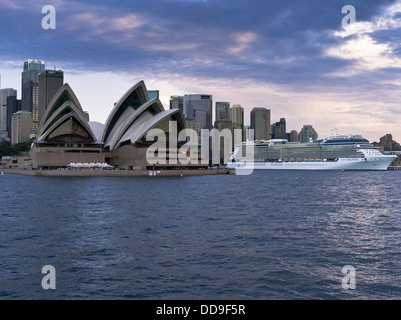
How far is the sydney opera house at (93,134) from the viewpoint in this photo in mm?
105875

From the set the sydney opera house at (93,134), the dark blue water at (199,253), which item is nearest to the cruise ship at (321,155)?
the sydney opera house at (93,134)

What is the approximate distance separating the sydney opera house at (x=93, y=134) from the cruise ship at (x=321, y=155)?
43.5m

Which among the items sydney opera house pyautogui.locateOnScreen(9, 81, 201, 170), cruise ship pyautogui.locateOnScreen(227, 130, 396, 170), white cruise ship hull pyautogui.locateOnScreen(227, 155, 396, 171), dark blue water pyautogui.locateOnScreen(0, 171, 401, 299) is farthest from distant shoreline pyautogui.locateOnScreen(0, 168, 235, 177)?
dark blue water pyautogui.locateOnScreen(0, 171, 401, 299)

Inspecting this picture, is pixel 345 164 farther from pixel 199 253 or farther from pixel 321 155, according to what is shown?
pixel 199 253

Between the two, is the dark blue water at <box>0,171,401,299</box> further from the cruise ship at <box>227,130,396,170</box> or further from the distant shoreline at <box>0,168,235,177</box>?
the cruise ship at <box>227,130,396,170</box>

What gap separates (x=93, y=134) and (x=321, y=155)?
7215cm

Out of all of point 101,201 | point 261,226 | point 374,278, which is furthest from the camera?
point 101,201

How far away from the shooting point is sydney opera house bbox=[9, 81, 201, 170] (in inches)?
4168

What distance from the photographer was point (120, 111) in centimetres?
11569

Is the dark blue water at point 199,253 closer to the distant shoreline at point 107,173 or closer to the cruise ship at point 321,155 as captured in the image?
the distant shoreline at point 107,173

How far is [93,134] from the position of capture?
109875mm

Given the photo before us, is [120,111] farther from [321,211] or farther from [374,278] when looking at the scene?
[374,278]
